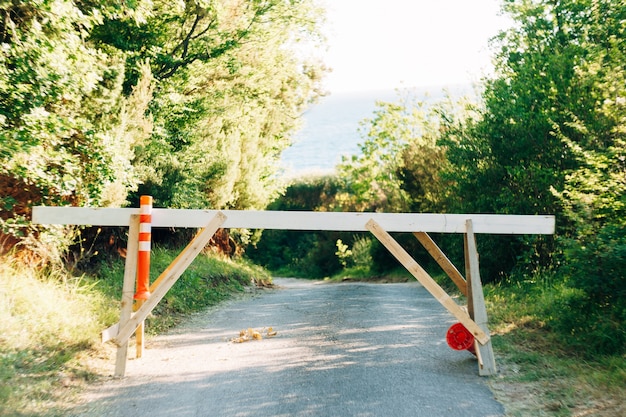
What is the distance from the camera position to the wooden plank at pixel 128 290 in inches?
271

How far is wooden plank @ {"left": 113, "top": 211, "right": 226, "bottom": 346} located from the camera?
7.14 metres

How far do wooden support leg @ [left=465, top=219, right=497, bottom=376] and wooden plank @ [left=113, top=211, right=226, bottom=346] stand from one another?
2.78 meters

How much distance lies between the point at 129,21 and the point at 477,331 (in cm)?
931

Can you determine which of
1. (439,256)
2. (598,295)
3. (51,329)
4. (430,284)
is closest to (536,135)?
(598,295)

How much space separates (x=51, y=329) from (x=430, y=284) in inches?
170

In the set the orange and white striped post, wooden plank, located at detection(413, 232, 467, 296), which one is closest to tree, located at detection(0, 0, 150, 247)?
the orange and white striped post

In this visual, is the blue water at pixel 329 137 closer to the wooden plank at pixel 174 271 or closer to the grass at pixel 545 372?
the grass at pixel 545 372

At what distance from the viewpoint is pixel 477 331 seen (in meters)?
7.04

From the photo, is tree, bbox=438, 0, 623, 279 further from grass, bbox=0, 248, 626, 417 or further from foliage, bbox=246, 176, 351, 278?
foliage, bbox=246, 176, 351, 278

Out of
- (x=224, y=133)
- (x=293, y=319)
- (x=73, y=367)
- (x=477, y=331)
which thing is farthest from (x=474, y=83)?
(x=73, y=367)

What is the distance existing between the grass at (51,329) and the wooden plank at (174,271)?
0.63 m

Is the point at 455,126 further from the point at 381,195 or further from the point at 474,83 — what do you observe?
the point at 381,195

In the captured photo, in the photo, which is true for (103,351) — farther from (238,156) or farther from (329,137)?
(329,137)

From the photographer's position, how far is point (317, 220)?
7230 mm
